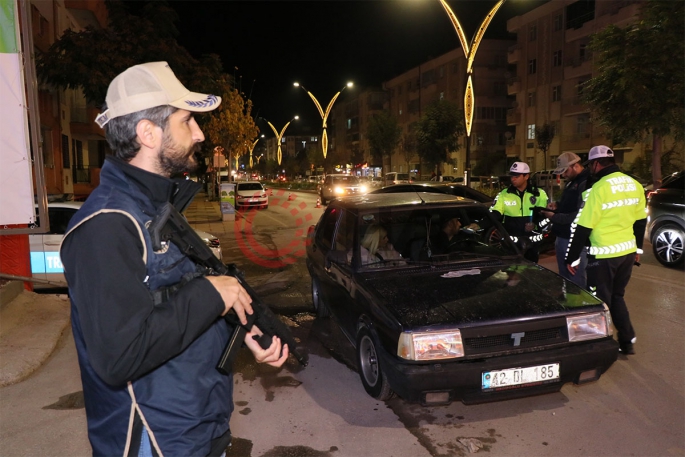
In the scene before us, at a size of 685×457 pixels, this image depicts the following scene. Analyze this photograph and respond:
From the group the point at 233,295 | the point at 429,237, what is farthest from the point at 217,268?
the point at 429,237

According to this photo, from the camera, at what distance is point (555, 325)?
3854mm

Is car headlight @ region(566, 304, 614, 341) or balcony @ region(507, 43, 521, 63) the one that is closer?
car headlight @ region(566, 304, 614, 341)

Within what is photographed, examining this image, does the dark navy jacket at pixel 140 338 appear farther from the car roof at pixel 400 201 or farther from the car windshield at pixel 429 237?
the car roof at pixel 400 201

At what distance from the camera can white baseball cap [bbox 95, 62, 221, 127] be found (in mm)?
1690

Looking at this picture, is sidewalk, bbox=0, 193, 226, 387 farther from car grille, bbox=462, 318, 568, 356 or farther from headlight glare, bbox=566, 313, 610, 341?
headlight glare, bbox=566, 313, 610, 341

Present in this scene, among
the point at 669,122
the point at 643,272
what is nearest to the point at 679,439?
the point at 643,272

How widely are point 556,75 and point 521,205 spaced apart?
1594 inches

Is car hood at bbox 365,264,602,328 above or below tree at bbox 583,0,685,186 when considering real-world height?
below

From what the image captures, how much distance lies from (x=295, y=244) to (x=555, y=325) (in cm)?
1065

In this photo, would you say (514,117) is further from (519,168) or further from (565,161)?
(565,161)

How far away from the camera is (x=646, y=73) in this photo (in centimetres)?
1656

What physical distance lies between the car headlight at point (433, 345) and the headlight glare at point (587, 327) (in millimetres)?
874

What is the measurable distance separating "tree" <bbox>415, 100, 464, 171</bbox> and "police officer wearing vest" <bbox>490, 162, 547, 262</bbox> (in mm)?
30825

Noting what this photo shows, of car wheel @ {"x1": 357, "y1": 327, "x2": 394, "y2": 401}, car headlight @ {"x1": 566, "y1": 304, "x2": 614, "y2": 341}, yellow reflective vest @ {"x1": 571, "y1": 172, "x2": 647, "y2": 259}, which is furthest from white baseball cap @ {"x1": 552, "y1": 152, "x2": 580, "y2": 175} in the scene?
car wheel @ {"x1": 357, "y1": 327, "x2": 394, "y2": 401}
